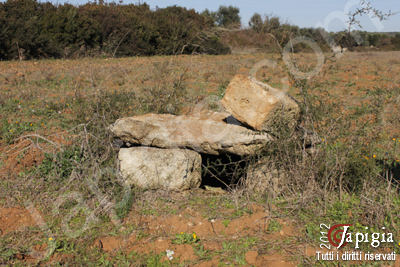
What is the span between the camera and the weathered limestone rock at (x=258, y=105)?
384 centimetres

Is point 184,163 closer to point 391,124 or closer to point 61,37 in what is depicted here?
point 391,124

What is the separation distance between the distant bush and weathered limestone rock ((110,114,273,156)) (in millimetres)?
7777

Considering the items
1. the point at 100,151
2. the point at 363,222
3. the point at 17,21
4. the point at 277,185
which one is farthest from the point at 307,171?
the point at 17,21

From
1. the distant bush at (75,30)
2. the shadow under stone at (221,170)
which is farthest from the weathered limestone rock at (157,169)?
the distant bush at (75,30)

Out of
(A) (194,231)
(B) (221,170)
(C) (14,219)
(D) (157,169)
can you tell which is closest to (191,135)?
(D) (157,169)

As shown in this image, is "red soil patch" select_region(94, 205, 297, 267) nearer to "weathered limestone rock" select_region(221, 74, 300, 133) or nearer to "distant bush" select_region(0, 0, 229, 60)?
"weathered limestone rock" select_region(221, 74, 300, 133)

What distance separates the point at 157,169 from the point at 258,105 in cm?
134

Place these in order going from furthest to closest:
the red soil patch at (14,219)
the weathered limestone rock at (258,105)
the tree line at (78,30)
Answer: the tree line at (78,30), the weathered limestone rock at (258,105), the red soil patch at (14,219)

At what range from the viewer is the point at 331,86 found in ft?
27.7

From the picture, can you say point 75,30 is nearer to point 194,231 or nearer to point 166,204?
point 166,204

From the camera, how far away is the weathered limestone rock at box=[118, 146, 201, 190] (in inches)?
157

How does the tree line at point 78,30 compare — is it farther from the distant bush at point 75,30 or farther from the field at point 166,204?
the field at point 166,204

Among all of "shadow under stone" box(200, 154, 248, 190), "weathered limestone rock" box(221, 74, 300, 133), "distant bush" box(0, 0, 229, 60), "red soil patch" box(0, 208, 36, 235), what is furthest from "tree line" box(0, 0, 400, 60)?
"red soil patch" box(0, 208, 36, 235)

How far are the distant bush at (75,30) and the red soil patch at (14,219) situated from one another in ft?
28.7
